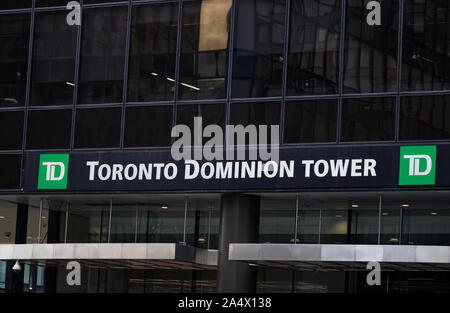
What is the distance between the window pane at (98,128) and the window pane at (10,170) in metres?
1.88

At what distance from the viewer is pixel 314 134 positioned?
28641mm

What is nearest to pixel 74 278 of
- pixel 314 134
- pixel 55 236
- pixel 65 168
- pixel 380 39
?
pixel 55 236

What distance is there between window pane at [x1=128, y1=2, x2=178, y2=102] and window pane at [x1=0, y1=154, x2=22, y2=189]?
12.3ft

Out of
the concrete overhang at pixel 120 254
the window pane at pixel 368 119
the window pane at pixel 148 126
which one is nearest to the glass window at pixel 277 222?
the concrete overhang at pixel 120 254

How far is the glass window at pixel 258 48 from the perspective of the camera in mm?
29391

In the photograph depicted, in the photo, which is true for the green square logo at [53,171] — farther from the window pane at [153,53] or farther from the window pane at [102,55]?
the window pane at [153,53]

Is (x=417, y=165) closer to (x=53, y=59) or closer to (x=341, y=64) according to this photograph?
(x=341, y=64)

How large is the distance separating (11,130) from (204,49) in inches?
238

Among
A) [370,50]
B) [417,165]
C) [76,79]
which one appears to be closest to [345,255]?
[417,165]

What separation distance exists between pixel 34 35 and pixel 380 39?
999cm

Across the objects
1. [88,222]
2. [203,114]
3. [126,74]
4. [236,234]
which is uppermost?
[126,74]

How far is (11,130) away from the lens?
31859 mm

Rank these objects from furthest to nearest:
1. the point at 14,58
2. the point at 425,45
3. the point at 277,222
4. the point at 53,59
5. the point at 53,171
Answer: the point at 14,58, the point at 53,59, the point at 53,171, the point at 277,222, the point at 425,45
